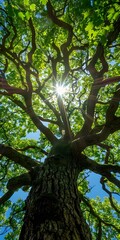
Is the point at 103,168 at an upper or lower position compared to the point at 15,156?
lower

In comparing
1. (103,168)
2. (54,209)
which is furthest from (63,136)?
(54,209)

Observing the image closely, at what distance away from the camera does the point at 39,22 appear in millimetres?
8625

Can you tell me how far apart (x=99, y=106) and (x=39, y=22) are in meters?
5.39

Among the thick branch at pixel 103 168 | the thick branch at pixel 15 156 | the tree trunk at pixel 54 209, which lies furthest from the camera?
the thick branch at pixel 103 168

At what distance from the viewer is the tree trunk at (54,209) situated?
307 cm

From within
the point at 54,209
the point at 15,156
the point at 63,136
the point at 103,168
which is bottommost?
the point at 54,209

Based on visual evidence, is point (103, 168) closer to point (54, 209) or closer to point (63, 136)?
point (63, 136)

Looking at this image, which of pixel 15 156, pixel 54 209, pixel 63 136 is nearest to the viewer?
pixel 54 209

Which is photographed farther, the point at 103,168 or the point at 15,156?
the point at 103,168

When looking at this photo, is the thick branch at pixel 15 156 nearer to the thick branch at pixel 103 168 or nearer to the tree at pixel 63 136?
the tree at pixel 63 136

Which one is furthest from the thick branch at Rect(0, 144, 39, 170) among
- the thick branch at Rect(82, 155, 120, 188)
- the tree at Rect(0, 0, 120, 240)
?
the thick branch at Rect(82, 155, 120, 188)

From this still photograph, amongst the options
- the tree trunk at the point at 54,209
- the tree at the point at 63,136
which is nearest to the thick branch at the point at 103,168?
the tree at the point at 63,136

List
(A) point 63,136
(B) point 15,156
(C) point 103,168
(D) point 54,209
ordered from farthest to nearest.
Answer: (A) point 63,136
(C) point 103,168
(B) point 15,156
(D) point 54,209

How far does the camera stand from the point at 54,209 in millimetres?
3645
